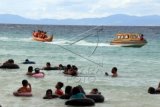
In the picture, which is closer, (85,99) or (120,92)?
(85,99)

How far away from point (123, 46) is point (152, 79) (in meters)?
35.3

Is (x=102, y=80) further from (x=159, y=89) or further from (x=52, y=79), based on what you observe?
(x=159, y=89)

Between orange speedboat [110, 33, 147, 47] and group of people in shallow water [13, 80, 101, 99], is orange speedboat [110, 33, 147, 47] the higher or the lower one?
the higher one

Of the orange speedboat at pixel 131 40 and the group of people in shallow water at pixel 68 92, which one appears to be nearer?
the group of people in shallow water at pixel 68 92

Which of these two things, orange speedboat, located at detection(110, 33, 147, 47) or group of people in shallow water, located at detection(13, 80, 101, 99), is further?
orange speedboat, located at detection(110, 33, 147, 47)

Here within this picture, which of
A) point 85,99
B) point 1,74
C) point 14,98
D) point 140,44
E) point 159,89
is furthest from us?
point 140,44

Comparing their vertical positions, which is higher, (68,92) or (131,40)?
(131,40)

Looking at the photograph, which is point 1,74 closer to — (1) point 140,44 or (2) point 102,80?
(2) point 102,80

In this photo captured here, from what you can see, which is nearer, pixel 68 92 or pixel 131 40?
pixel 68 92

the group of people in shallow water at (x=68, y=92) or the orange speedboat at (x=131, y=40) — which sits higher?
the orange speedboat at (x=131, y=40)

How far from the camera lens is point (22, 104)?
2292cm

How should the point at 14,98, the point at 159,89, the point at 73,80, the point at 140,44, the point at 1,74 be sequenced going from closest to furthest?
1. the point at 14,98
2. the point at 159,89
3. the point at 73,80
4. the point at 1,74
5. the point at 140,44

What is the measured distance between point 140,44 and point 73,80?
115ft

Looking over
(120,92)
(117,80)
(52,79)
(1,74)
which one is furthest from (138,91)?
(1,74)
